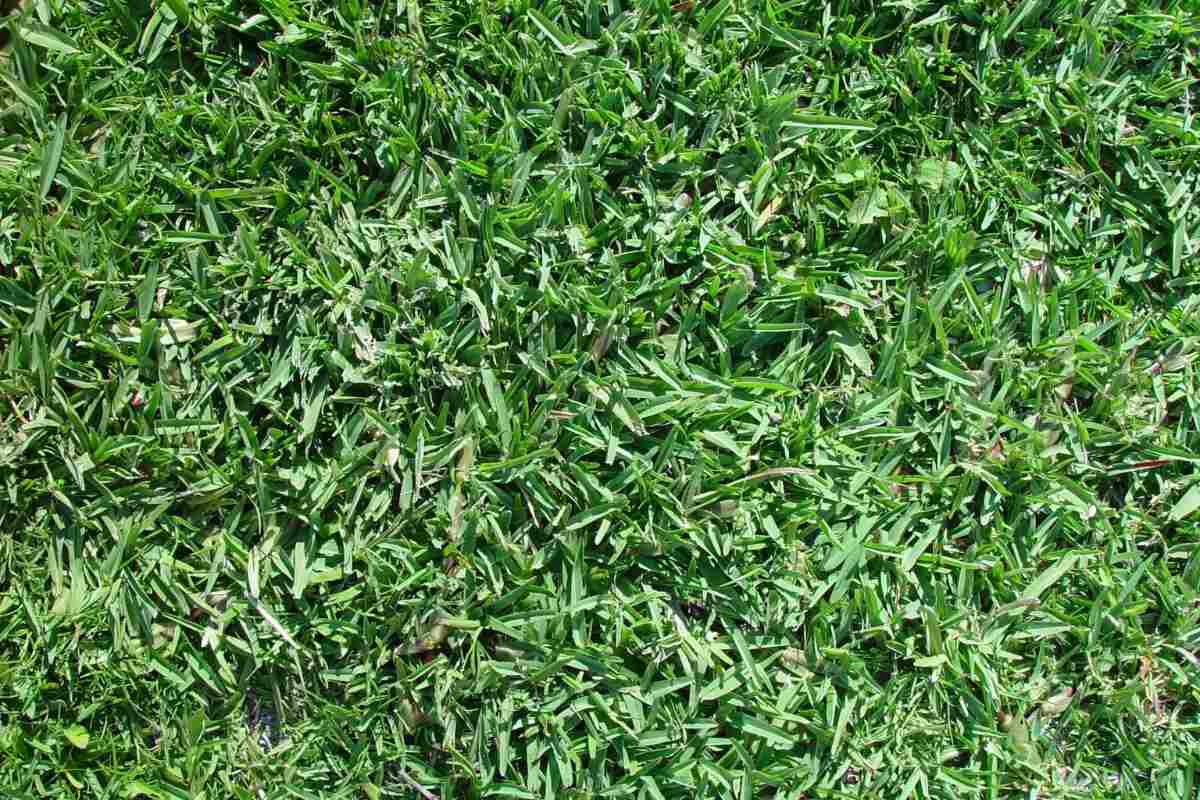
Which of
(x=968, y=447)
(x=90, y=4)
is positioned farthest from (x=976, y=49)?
(x=90, y=4)

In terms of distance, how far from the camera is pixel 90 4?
2373 millimetres

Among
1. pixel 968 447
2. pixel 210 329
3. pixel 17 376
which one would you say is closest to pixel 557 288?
pixel 210 329

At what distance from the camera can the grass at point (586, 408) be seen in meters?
2.20

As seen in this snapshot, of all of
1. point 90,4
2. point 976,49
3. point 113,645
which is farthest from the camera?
point 976,49

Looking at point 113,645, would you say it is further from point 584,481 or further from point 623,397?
point 623,397

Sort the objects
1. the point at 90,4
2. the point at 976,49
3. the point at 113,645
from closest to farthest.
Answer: the point at 113,645
the point at 90,4
the point at 976,49

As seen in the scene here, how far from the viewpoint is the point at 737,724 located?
224cm

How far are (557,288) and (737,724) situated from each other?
38.4 inches

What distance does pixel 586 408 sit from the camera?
7.43 feet

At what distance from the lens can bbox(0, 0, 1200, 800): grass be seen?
2.20 metres

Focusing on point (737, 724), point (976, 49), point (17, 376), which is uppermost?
point (976, 49)

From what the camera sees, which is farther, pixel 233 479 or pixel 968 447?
pixel 968 447

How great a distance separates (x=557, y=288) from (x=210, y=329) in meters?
0.73

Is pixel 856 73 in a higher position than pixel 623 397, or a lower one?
higher
